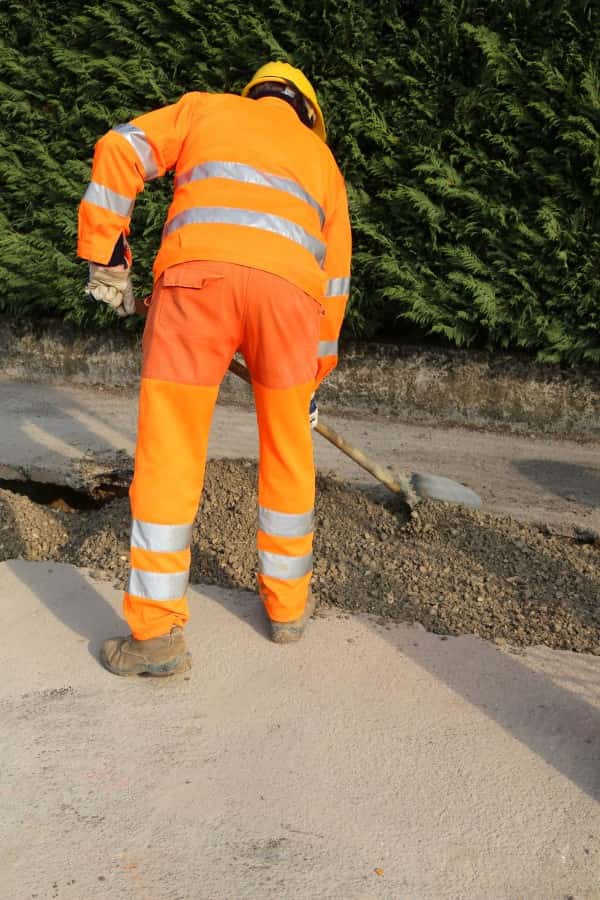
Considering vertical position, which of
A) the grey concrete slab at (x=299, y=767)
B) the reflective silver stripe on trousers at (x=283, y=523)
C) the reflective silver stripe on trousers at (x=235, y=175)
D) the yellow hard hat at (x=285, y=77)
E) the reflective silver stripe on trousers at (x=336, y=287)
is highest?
the yellow hard hat at (x=285, y=77)

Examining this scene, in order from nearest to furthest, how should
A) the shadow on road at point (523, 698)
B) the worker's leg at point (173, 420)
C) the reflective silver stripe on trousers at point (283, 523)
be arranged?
the shadow on road at point (523, 698), the worker's leg at point (173, 420), the reflective silver stripe on trousers at point (283, 523)

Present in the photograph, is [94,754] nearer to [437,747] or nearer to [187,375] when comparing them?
[437,747]

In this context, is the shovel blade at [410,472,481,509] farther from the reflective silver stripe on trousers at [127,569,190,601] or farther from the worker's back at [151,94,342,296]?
the reflective silver stripe on trousers at [127,569,190,601]

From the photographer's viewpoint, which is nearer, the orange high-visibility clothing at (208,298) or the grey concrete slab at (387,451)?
the orange high-visibility clothing at (208,298)

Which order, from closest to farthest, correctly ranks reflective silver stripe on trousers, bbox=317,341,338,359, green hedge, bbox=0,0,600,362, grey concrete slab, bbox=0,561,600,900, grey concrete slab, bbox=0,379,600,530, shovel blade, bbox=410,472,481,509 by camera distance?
grey concrete slab, bbox=0,561,600,900 < reflective silver stripe on trousers, bbox=317,341,338,359 < shovel blade, bbox=410,472,481,509 < grey concrete slab, bbox=0,379,600,530 < green hedge, bbox=0,0,600,362

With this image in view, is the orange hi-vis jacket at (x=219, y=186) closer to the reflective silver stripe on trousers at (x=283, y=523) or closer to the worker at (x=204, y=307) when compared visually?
the worker at (x=204, y=307)

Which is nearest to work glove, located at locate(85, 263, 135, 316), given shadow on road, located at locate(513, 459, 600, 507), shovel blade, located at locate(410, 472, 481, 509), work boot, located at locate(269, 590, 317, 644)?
work boot, located at locate(269, 590, 317, 644)

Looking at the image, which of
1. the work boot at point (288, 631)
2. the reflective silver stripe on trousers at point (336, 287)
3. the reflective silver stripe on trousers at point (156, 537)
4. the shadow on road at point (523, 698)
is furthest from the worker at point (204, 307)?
the shadow on road at point (523, 698)

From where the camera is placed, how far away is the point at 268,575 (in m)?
3.27

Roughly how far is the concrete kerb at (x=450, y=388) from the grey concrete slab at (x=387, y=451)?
0.48ft

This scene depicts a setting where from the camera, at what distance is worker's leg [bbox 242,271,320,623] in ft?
9.92

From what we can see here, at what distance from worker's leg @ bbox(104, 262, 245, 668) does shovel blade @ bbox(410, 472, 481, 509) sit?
1.76 metres

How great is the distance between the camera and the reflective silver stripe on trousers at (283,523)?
A: 10.5 feet

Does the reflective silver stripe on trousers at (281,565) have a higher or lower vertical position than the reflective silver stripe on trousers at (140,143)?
lower
